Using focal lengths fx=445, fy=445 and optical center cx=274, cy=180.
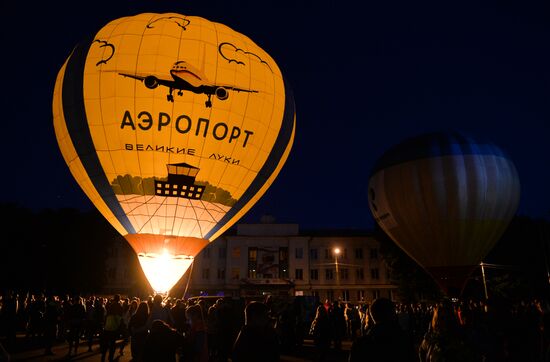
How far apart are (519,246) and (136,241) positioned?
3088 centimetres

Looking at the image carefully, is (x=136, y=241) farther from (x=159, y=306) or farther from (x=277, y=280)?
(x=277, y=280)

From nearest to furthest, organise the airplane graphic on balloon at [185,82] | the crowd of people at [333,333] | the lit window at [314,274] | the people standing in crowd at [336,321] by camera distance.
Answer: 1. the crowd of people at [333,333]
2. the airplane graphic on balloon at [185,82]
3. the people standing in crowd at [336,321]
4. the lit window at [314,274]

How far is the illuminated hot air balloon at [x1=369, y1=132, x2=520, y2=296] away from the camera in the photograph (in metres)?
18.0

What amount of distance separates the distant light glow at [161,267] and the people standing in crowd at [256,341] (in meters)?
8.96

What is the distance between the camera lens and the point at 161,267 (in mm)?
12469

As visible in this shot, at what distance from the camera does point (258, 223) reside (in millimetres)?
52969

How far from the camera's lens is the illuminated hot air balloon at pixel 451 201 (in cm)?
1798

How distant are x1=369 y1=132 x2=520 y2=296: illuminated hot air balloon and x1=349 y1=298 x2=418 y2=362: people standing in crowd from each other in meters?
15.7

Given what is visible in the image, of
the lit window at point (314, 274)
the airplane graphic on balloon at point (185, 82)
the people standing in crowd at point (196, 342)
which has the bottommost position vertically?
the people standing in crowd at point (196, 342)

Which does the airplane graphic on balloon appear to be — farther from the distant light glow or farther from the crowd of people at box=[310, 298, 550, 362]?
the crowd of people at box=[310, 298, 550, 362]

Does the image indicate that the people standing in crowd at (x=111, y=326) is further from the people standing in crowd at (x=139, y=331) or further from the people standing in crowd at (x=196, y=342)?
the people standing in crowd at (x=196, y=342)

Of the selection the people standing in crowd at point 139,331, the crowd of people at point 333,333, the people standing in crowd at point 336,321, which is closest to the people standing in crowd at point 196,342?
the crowd of people at point 333,333

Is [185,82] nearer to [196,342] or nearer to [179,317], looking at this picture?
[179,317]

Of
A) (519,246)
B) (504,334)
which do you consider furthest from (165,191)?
(519,246)
